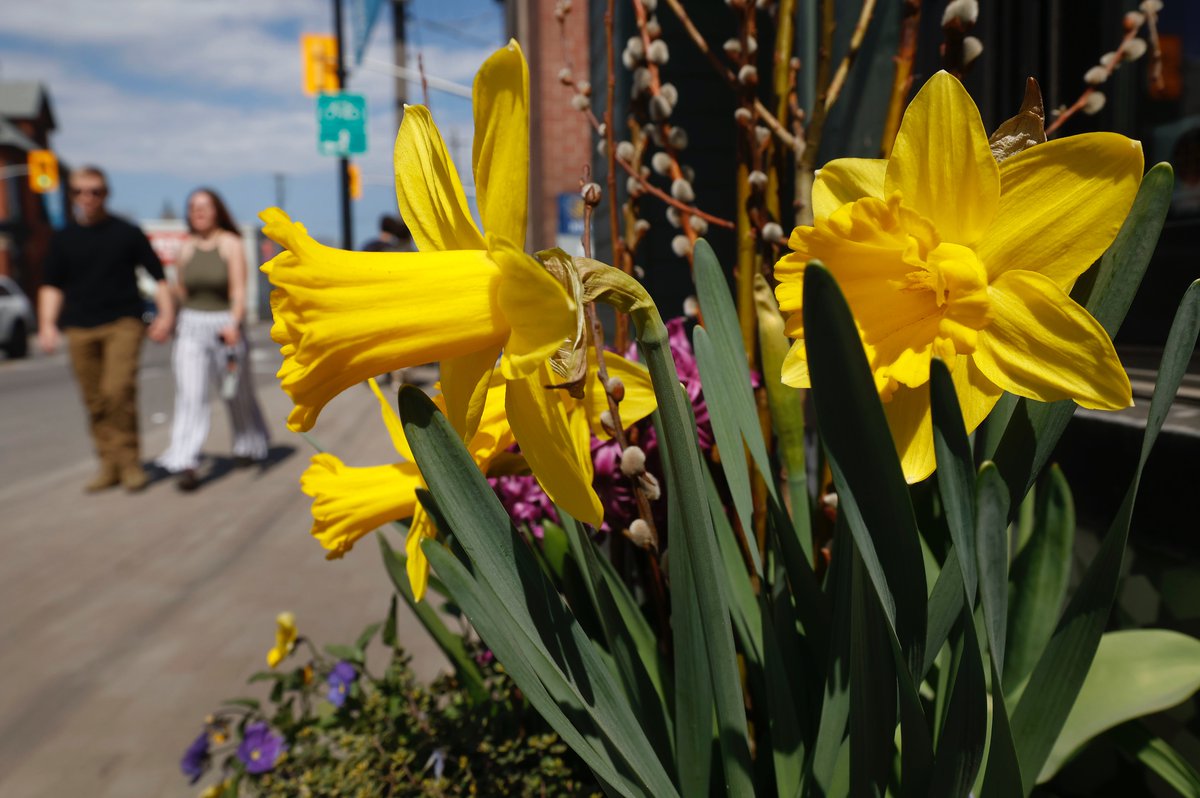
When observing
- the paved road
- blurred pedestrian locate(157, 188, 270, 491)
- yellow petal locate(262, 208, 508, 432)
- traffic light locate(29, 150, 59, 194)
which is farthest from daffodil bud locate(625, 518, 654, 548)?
traffic light locate(29, 150, 59, 194)

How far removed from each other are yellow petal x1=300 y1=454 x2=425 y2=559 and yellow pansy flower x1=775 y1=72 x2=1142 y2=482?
0.42m

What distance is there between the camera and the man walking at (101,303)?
4.65 meters

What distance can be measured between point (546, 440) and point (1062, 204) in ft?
1.16

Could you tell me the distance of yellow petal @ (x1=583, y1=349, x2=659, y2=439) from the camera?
0.69 meters

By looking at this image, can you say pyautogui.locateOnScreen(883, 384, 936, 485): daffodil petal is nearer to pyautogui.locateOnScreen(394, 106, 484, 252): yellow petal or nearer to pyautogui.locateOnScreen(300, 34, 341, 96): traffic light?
pyautogui.locateOnScreen(394, 106, 484, 252): yellow petal

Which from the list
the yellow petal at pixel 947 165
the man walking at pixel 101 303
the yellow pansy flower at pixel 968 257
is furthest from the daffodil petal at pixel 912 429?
the man walking at pixel 101 303

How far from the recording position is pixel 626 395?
0.72 meters

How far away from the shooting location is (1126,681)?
0.96m

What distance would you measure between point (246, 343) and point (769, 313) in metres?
5.13

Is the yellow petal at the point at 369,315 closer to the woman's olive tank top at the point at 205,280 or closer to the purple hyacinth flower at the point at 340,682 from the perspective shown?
the purple hyacinth flower at the point at 340,682

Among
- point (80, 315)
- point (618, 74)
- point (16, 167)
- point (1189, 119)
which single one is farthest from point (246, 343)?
point (16, 167)

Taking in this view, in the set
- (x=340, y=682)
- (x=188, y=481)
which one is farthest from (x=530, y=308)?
(x=188, y=481)

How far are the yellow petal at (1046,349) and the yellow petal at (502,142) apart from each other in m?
0.30

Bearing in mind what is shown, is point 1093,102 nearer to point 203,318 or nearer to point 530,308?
point 530,308
